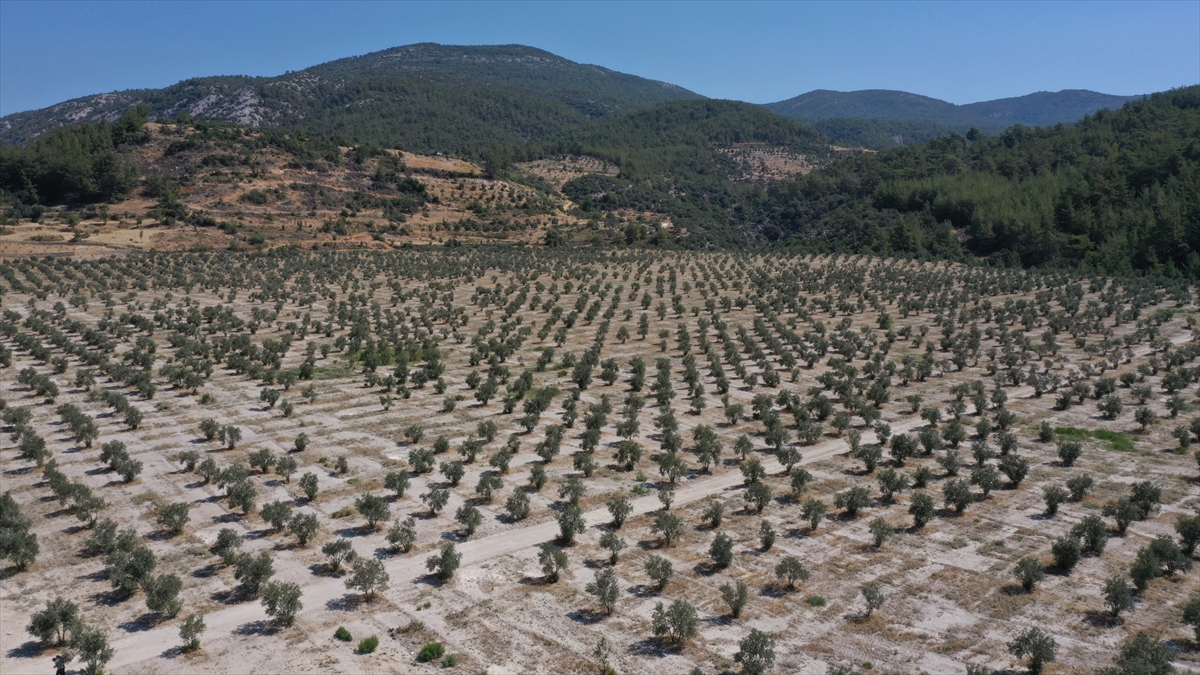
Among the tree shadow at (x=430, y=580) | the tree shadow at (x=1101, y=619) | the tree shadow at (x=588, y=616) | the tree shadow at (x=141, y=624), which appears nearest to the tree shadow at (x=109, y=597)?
the tree shadow at (x=141, y=624)

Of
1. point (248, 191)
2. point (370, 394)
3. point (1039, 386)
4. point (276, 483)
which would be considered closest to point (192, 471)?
point (276, 483)

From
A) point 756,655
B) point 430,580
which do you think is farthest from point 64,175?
point 756,655

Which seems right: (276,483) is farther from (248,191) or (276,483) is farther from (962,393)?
(248,191)

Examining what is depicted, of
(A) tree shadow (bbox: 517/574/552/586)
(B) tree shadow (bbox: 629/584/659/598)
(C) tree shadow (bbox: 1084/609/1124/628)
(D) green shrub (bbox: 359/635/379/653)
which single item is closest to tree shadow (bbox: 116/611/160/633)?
(D) green shrub (bbox: 359/635/379/653)

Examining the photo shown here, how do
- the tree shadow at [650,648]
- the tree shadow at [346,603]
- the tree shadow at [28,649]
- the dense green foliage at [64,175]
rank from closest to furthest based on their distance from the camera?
1. the tree shadow at [28,649]
2. the tree shadow at [650,648]
3. the tree shadow at [346,603]
4. the dense green foliage at [64,175]

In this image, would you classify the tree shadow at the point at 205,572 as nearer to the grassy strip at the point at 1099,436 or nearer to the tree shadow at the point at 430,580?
the tree shadow at the point at 430,580

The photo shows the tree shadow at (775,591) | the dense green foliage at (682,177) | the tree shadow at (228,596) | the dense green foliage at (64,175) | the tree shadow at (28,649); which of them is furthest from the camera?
the dense green foliage at (682,177)

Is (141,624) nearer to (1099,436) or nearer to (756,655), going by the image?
(756,655)
